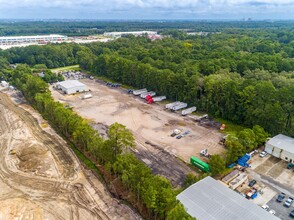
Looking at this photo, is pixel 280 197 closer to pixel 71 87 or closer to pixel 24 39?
pixel 71 87

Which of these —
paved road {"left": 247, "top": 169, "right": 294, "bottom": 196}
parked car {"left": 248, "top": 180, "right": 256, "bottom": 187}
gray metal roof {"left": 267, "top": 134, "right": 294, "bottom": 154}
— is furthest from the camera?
gray metal roof {"left": 267, "top": 134, "right": 294, "bottom": 154}

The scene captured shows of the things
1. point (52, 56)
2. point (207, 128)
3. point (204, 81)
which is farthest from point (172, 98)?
point (52, 56)

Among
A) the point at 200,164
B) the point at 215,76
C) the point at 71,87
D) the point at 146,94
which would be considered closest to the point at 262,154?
the point at 200,164

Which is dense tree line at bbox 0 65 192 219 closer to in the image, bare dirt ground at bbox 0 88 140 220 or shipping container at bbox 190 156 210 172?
bare dirt ground at bbox 0 88 140 220

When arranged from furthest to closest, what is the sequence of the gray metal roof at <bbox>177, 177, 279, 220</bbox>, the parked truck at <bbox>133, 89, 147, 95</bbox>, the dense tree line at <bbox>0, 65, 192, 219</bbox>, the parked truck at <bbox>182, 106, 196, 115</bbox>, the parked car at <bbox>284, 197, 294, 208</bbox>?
1. the parked truck at <bbox>133, 89, 147, 95</bbox>
2. the parked truck at <bbox>182, 106, 196, 115</bbox>
3. the parked car at <bbox>284, 197, 294, 208</bbox>
4. the dense tree line at <bbox>0, 65, 192, 219</bbox>
5. the gray metal roof at <bbox>177, 177, 279, 220</bbox>

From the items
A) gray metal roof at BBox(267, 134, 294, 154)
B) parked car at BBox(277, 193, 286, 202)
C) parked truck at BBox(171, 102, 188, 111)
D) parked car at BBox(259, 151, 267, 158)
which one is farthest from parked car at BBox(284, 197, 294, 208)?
parked truck at BBox(171, 102, 188, 111)

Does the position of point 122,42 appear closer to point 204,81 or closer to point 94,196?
point 204,81
